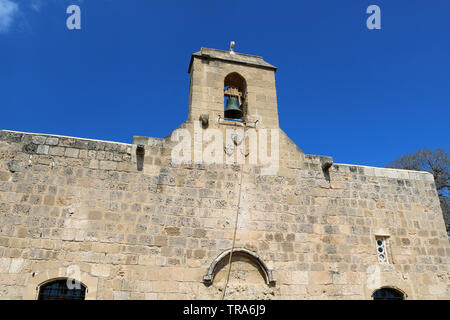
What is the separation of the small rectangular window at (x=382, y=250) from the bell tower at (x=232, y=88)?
10.6ft

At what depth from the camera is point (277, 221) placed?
6.59m

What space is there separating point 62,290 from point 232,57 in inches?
229

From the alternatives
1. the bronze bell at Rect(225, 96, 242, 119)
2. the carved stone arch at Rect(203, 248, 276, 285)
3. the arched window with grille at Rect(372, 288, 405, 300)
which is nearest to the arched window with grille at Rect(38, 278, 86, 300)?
the carved stone arch at Rect(203, 248, 276, 285)

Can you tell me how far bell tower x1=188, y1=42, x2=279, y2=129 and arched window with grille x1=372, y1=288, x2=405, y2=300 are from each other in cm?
391

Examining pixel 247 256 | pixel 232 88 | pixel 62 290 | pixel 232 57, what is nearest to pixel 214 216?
pixel 247 256

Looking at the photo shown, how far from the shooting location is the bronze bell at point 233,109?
7.54 meters

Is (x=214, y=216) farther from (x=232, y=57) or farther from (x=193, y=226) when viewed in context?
(x=232, y=57)

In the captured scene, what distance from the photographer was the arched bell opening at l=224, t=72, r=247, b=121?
760 centimetres

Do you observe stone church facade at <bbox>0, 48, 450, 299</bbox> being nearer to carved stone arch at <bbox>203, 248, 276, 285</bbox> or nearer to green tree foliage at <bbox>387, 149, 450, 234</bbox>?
carved stone arch at <bbox>203, 248, 276, 285</bbox>

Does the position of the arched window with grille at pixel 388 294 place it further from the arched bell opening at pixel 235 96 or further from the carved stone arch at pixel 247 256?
the arched bell opening at pixel 235 96

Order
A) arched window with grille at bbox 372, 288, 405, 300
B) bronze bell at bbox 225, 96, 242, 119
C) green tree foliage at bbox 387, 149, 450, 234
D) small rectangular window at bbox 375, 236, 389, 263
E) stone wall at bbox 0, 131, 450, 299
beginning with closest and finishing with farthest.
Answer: stone wall at bbox 0, 131, 450, 299
arched window with grille at bbox 372, 288, 405, 300
small rectangular window at bbox 375, 236, 389, 263
bronze bell at bbox 225, 96, 242, 119
green tree foliage at bbox 387, 149, 450, 234

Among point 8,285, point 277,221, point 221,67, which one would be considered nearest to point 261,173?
point 277,221

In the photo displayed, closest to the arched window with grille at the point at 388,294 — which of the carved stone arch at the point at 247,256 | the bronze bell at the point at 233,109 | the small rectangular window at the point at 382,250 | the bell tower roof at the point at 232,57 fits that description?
the small rectangular window at the point at 382,250
